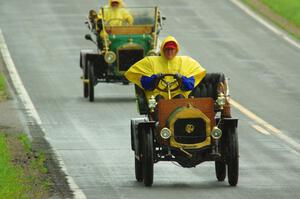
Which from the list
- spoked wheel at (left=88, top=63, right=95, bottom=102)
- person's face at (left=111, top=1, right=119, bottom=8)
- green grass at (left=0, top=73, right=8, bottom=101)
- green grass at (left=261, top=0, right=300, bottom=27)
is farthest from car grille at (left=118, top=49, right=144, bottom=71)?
green grass at (left=261, top=0, right=300, bottom=27)

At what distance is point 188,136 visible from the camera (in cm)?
1545

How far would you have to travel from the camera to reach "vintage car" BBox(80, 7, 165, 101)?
89.5ft

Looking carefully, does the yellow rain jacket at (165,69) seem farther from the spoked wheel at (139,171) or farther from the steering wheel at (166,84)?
the spoked wheel at (139,171)

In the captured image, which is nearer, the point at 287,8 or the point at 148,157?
the point at 148,157

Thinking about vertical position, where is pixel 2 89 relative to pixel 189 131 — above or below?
below

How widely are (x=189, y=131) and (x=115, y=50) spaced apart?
1210cm

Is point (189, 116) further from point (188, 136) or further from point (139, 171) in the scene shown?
point (139, 171)

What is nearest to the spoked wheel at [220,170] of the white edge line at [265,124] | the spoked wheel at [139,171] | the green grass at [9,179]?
the spoked wheel at [139,171]

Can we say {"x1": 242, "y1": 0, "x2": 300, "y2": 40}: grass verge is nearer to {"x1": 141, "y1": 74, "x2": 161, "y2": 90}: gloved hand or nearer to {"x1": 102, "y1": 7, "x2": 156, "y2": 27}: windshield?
{"x1": 102, "y1": 7, "x2": 156, "y2": 27}: windshield

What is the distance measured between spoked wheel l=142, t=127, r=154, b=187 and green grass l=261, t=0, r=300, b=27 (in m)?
24.4

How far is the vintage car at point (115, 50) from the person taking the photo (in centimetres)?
2727

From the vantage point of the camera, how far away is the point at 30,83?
2966 cm

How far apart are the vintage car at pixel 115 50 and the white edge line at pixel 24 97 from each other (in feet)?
4.46

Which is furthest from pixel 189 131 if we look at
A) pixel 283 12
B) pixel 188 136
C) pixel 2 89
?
pixel 283 12
